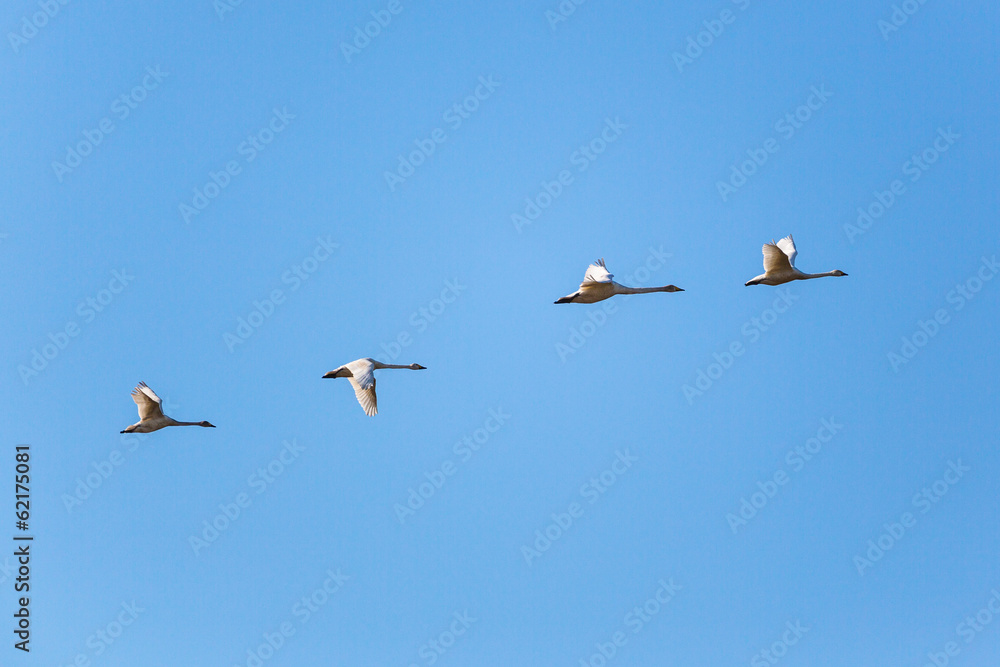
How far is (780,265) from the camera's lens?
6184cm

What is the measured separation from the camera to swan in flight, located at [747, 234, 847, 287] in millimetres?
61469

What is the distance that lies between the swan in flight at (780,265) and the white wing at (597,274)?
4.43 metres

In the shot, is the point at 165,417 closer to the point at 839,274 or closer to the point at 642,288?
the point at 642,288

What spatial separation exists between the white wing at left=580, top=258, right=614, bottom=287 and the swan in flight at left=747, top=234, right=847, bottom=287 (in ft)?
14.5

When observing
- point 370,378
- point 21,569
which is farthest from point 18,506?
point 370,378

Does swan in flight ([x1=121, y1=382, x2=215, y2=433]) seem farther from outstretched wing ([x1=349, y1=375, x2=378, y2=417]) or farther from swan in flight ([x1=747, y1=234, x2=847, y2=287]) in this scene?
swan in flight ([x1=747, y1=234, x2=847, y2=287])

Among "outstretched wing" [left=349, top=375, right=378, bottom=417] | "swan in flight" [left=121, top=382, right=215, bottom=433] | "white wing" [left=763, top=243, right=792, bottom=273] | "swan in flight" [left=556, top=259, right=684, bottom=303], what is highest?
"white wing" [left=763, top=243, right=792, bottom=273]

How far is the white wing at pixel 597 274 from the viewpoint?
5988 centimetres

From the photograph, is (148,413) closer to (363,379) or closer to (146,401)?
(146,401)

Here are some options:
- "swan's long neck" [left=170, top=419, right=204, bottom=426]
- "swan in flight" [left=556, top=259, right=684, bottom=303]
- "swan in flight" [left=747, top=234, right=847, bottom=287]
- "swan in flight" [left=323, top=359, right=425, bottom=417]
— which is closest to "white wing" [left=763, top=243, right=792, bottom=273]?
"swan in flight" [left=747, top=234, right=847, bottom=287]

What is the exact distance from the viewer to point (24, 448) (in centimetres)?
6544

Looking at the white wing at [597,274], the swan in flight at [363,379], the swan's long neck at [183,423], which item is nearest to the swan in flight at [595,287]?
the white wing at [597,274]

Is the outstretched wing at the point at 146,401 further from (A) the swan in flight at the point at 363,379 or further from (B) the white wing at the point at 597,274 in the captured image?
(B) the white wing at the point at 597,274

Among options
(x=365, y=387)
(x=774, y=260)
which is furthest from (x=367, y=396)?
(x=774, y=260)
